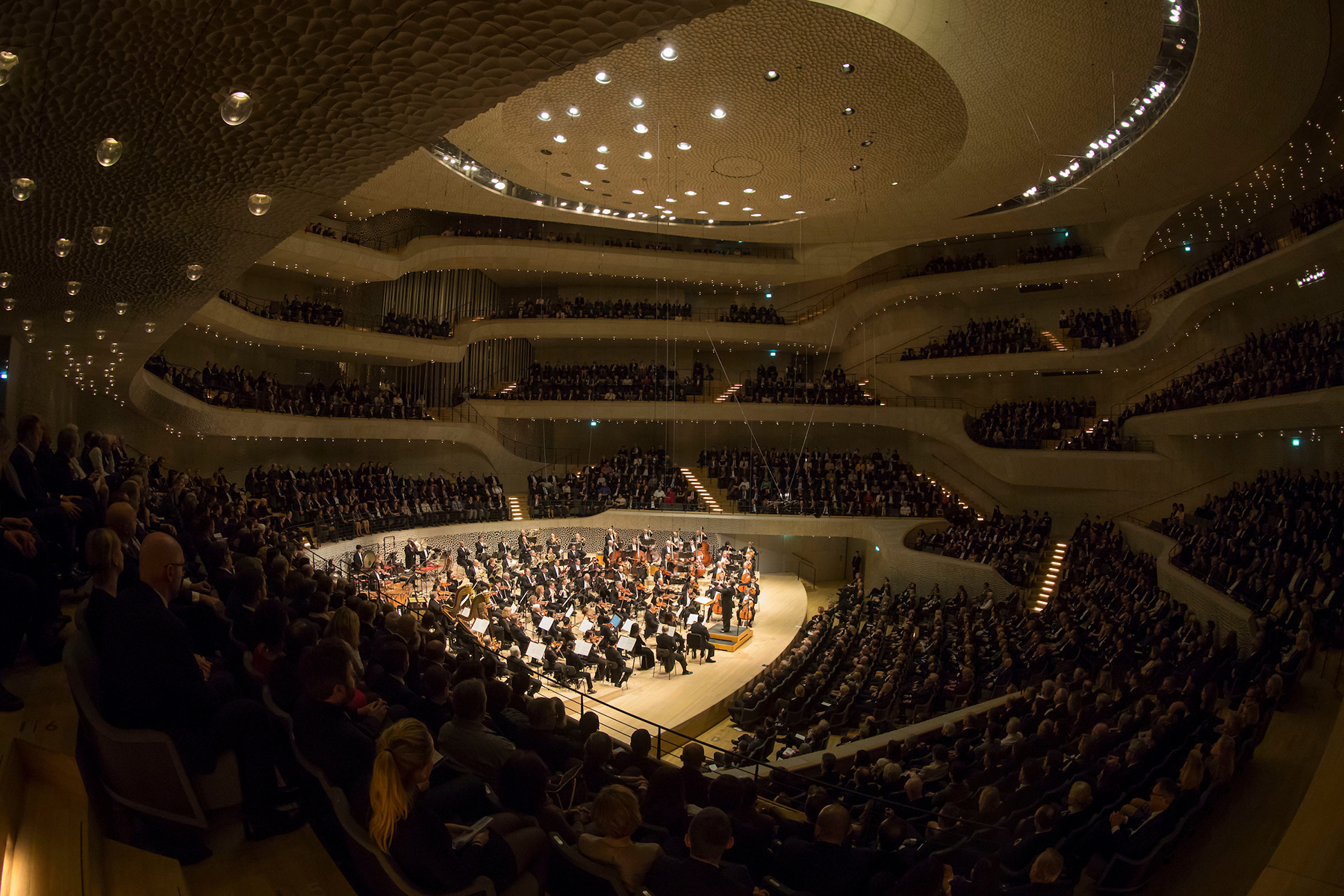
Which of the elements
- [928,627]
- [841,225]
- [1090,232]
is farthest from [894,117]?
[1090,232]

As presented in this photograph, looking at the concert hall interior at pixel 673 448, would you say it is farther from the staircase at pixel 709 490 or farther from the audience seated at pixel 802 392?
the staircase at pixel 709 490

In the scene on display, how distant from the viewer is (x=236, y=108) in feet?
11.1

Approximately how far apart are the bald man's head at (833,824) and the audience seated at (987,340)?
24.2 metres

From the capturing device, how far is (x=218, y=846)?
9.72ft

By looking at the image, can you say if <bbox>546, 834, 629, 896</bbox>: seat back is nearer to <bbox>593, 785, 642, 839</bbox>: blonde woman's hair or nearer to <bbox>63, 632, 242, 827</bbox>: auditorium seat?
<bbox>593, 785, 642, 839</bbox>: blonde woman's hair

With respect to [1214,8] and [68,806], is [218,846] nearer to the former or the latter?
[68,806]

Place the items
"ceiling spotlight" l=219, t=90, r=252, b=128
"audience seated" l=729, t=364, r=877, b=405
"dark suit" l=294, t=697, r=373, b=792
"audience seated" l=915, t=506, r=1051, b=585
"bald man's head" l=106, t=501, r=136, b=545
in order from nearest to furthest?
"dark suit" l=294, t=697, r=373, b=792
"ceiling spotlight" l=219, t=90, r=252, b=128
"bald man's head" l=106, t=501, r=136, b=545
"audience seated" l=915, t=506, r=1051, b=585
"audience seated" l=729, t=364, r=877, b=405

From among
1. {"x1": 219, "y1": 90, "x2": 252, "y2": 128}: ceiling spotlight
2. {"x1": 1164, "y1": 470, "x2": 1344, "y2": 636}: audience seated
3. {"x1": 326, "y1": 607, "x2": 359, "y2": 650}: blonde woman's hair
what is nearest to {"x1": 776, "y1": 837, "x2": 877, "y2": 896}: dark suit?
{"x1": 326, "y1": 607, "x2": 359, "y2": 650}: blonde woman's hair

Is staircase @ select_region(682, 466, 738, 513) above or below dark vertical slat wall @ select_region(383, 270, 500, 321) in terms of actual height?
below

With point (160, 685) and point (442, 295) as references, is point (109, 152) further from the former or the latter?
point (442, 295)

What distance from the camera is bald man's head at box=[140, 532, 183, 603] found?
9.73 feet

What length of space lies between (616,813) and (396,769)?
0.83 meters

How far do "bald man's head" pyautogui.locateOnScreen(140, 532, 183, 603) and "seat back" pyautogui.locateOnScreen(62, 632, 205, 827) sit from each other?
31 cm

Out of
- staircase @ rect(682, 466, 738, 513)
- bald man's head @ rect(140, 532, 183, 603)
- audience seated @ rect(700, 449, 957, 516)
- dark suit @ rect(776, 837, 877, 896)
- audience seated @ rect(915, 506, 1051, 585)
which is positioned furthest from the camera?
staircase @ rect(682, 466, 738, 513)
